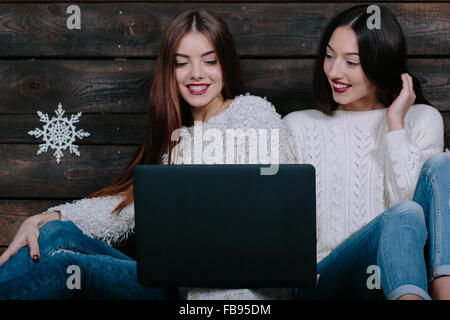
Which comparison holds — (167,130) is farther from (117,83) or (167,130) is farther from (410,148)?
(410,148)

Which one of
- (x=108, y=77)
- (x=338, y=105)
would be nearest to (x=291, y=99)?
(x=338, y=105)

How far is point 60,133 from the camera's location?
166 centimetres

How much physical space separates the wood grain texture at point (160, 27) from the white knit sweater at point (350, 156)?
29cm

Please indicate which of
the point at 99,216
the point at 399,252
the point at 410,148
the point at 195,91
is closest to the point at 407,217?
the point at 399,252

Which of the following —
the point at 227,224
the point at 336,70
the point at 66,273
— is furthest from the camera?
the point at 336,70

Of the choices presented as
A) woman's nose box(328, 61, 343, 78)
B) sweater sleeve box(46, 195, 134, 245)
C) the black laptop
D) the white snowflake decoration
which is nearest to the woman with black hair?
woman's nose box(328, 61, 343, 78)

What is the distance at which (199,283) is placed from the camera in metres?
0.96

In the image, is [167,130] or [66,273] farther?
[167,130]

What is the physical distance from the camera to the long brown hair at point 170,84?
141cm

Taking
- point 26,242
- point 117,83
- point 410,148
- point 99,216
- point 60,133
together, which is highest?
point 117,83

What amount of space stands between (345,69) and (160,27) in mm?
645

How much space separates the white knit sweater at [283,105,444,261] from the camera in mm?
1396

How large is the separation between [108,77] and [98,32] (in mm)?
157

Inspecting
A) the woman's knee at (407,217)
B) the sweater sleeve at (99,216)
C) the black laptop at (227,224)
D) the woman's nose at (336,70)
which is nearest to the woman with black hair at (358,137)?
the woman's nose at (336,70)
